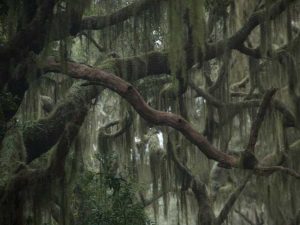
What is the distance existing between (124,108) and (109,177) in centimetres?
231

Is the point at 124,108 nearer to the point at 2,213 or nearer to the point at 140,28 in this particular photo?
the point at 140,28

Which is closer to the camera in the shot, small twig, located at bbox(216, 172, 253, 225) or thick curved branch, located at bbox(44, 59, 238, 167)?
thick curved branch, located at bbox(44, 59, 238, 167)

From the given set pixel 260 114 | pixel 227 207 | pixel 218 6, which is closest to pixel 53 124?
pixel 260 114

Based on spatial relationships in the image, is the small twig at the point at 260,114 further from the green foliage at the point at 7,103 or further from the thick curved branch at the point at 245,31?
the green foliage at the point at 7,103

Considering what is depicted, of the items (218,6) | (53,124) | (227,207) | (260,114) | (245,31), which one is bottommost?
(227,207)

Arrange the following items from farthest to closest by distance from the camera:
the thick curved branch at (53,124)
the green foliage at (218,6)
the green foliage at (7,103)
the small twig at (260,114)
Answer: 1. the green foliage at (218,6)
2. the thick curved branch at (53,124)
3. the green foliage at (7,103)
4. the small twig at (260,114)

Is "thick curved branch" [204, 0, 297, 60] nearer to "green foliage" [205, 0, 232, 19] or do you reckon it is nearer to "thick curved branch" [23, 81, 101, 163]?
"green foliage" [205, 0, 232, 19]

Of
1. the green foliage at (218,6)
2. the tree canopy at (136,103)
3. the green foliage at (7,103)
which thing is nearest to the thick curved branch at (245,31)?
the tree canopy at (136,103)

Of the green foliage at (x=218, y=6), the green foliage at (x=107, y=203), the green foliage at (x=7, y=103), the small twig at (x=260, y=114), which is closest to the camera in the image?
the small twig at (x=260, y=114)

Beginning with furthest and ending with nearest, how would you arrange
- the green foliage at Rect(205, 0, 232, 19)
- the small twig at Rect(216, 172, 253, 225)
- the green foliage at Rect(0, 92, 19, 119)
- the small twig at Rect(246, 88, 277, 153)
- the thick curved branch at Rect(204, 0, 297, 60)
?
the small twig at Rect(216, 172, 253, 225), the green foliage at Rect(205, 0, 232, 19), the thick curved branch at Rect(204, 0, 297, 60), the green foliage at Rect(0, 92, 19, 119), the small twig at Rect(246, 88, 277, 153)

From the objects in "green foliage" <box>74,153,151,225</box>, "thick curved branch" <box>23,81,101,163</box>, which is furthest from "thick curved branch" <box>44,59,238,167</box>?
"green foliage" <box>74,153,151,225</box>

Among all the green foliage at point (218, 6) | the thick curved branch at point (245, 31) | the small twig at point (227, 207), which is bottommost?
the small twig at point (227, 207)

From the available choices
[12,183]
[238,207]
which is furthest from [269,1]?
[238,207]

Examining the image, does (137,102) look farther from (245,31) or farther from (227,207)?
(227,207)
